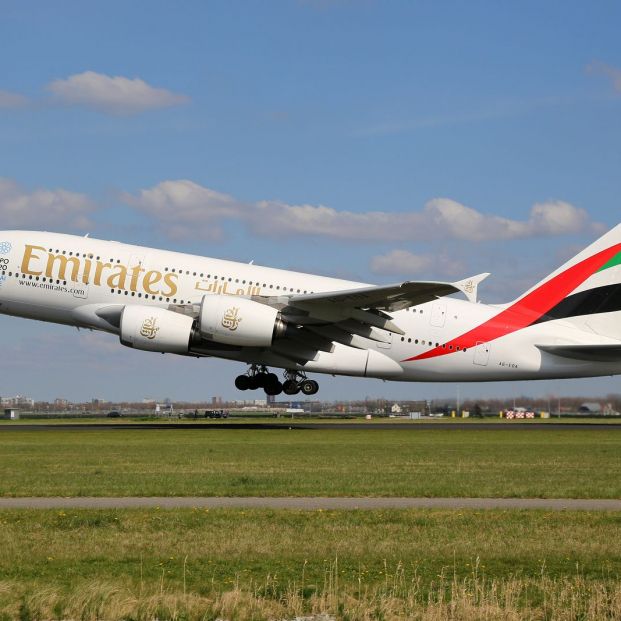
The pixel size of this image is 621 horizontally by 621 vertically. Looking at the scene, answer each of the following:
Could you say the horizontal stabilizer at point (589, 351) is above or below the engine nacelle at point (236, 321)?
above

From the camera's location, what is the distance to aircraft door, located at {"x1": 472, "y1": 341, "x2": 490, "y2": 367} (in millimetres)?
49031

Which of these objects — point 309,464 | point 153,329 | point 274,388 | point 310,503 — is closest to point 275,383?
point 274,388

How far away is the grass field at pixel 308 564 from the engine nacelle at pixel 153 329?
26.1m

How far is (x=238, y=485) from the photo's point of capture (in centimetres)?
2278

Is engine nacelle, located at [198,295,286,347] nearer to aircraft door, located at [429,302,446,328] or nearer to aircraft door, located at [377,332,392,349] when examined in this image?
aircraft door, located at [377,332,392,349]

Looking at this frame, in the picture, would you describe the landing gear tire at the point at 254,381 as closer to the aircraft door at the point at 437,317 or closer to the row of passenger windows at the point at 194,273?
the row of passenger windows at the point at 194,273

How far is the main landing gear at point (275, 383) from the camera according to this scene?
5012cm

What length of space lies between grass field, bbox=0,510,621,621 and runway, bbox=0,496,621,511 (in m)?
0.92

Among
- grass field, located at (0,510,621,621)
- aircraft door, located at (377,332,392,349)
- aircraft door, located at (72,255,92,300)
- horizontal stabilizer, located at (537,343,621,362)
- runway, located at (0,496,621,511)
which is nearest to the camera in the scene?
grass field, located at (0,510,621,621)

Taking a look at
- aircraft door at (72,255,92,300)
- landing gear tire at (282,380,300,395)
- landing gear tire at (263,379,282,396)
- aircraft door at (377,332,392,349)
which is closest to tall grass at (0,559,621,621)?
aircraft door at (72,255,92,300)

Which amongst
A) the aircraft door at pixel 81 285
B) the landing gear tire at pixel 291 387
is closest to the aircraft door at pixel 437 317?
the landing gear tire at pixel 291 387

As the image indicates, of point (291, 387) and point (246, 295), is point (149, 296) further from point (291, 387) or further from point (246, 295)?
point (291, 387)

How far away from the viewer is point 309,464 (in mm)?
28656

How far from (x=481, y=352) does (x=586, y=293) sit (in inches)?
256
